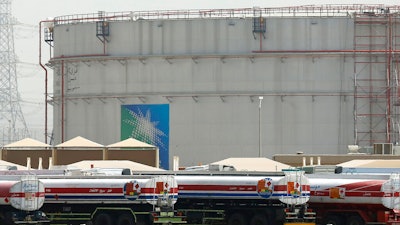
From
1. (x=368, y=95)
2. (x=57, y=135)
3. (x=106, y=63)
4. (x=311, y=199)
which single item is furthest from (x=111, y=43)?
(x=311, y=199)

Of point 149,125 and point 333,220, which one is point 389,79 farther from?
point 333,220

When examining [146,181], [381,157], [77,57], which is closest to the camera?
[146,181]

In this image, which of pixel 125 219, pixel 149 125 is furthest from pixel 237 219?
pixel 149 125

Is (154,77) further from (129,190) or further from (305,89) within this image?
(129,190)

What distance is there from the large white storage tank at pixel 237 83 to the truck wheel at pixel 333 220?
38678mm

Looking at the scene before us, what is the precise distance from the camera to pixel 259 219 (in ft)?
193

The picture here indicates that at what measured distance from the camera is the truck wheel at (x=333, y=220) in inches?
2359

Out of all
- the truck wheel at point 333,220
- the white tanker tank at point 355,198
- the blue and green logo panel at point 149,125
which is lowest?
the truck wheel at point 333,220

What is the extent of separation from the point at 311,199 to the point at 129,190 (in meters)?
9.17

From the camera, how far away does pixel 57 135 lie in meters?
109

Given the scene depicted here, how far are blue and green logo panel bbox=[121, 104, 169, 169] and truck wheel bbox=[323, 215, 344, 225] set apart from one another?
4176cm

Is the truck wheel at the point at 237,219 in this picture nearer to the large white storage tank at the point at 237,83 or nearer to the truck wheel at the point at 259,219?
the truck wheel at the point at 259,219

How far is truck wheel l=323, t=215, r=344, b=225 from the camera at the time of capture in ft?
197

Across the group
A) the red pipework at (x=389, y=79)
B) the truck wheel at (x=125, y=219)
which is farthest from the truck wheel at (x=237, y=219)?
the red pipework at (x=389, y=79)
